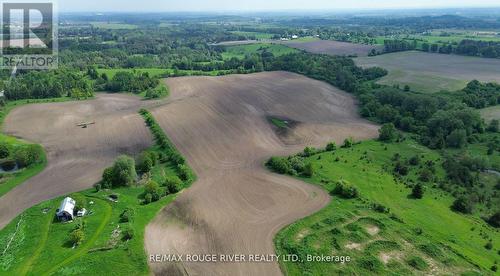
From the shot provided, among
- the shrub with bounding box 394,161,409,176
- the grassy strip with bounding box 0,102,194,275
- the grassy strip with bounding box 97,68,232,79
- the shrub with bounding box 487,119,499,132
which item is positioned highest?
the grassy strip with bounding box 97,68,232,79

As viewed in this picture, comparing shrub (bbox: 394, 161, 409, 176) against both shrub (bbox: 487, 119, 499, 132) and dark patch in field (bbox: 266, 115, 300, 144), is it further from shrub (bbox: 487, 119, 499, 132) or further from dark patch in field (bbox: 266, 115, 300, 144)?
shrub (bbox: 487, 119, 499, 132)

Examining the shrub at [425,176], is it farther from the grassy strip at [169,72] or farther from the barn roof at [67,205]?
the grassy strip at [169,72]

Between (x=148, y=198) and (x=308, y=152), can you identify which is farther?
(x=308, y=152)

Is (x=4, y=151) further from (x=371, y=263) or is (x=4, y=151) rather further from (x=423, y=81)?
(x=423, y=81)

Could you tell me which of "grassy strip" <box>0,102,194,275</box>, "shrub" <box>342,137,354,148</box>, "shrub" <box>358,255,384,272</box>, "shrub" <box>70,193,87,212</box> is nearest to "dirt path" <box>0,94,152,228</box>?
"grassy strip" <box>0,102,194,275</box>

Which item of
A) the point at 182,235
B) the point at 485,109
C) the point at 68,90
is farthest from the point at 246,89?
the point at 182,235

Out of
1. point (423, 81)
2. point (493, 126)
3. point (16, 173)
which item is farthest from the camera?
point (423, 81)

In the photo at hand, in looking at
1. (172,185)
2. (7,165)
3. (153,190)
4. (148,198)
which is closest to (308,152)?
(172,185)
